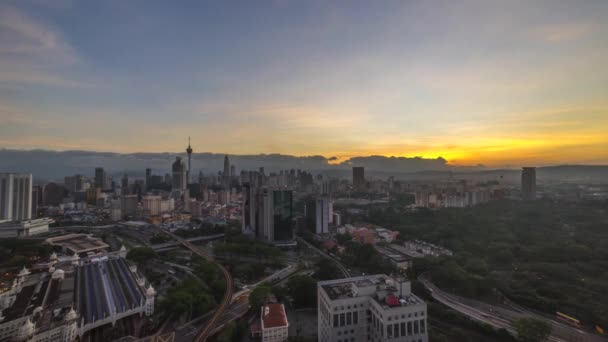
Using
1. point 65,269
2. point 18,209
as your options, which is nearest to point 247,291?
point 65,269

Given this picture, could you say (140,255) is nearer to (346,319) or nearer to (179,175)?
(346,319)

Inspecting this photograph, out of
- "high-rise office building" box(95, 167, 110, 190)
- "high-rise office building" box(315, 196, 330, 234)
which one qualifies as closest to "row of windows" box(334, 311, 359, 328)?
"high-rise office building" box(315, 196, 330, 234)

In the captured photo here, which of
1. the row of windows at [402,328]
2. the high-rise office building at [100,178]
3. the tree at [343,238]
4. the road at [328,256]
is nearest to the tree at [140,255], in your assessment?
the road at [328,256]

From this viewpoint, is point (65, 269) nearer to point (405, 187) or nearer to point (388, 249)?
point (388, 249)

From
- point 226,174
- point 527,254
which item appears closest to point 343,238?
point 527,254

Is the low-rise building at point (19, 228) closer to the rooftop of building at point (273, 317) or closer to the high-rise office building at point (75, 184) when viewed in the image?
the high-rise office building at point (75, 184)

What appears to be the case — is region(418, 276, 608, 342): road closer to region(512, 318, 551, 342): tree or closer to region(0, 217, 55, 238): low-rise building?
region(512, 318, 551, 342): tree
